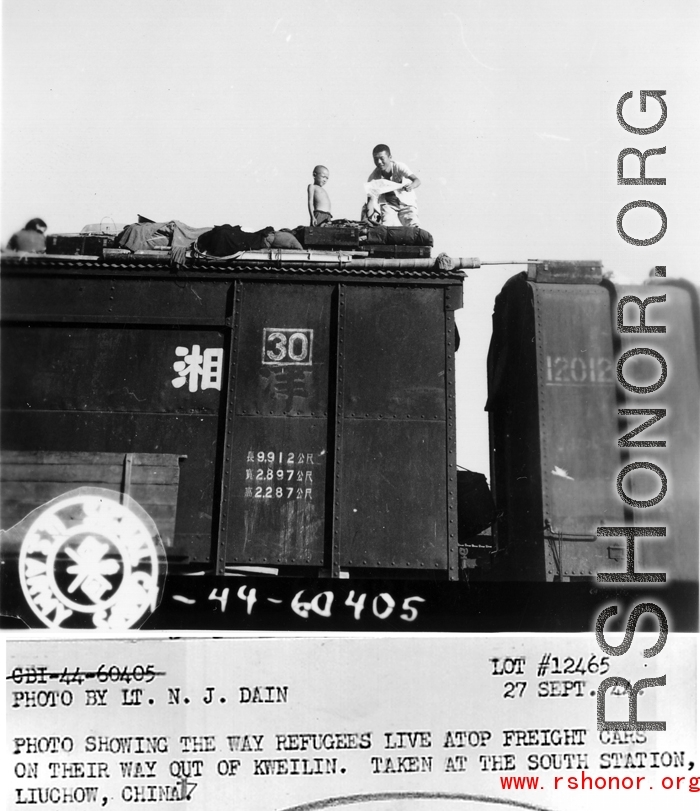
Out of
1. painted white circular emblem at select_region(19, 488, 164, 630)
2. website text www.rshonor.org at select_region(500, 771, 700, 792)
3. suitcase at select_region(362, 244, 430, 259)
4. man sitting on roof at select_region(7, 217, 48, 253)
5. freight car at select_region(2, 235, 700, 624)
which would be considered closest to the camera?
website text www.rshonor.org at select_region(500, 771, 700, 792)


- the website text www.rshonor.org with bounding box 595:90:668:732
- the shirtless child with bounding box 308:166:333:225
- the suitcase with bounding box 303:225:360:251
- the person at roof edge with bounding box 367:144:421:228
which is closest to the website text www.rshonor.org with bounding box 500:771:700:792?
the website text www.rshonor.org with bounding box 595:90:668:732

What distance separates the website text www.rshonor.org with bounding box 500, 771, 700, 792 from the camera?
170 inches

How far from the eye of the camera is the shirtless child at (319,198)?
17.6ft

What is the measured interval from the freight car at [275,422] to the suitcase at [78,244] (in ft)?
0.24

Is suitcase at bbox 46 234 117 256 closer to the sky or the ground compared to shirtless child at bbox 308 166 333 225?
closer to the ground

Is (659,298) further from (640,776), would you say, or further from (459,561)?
(640,776)

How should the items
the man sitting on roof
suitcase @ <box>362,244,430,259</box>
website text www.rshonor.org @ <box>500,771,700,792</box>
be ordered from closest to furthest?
website text www.rshonor.org @ <box>500,771,700,792</box> < the man sitting on roof < suitcase @ <box>362,244,430,259</box>

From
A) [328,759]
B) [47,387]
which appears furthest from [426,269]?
[328,759]

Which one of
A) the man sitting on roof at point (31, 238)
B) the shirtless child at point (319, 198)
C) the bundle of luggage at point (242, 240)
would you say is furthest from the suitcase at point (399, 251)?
the man sitting on roof at point (31, 238)

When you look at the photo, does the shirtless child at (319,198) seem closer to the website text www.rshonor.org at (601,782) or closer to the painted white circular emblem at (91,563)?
the painted white circular emblem at (91,563)

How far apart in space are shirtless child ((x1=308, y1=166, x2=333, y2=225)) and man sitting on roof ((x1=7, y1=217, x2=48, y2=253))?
5.81 feet

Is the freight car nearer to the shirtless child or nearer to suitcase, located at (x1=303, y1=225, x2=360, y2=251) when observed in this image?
suitcase, located at (x1=303, y1=225, x2=360, y2=251)

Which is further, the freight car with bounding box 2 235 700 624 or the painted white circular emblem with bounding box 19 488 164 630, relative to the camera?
the freight car with bounding box 2 235 700 624

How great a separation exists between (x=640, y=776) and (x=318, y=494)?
2.43m
